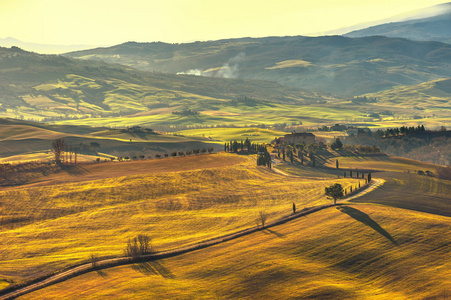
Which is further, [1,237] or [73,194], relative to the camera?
[73,194]

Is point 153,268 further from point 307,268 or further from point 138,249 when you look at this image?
point 307,268

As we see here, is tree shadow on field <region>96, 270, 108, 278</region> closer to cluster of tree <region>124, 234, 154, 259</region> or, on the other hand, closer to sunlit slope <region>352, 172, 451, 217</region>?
cluster of tree <region>124, 234, 154, 259</region>

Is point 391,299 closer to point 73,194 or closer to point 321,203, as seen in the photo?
point 321,203

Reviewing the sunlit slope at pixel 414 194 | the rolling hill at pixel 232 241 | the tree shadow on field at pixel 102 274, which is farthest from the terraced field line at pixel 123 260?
the sunlit slope at pixel 414 194

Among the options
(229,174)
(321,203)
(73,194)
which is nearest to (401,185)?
(321,203)

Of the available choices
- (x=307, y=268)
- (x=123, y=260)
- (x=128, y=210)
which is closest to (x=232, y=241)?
(x=307, y=268)

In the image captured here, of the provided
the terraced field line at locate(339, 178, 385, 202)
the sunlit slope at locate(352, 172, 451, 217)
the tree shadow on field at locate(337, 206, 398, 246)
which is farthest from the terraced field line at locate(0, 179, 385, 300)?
the sunlit slope at locate(352, 172, 451, 217)
